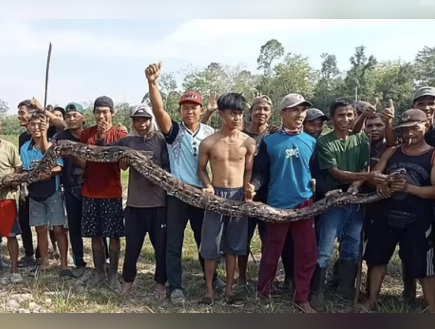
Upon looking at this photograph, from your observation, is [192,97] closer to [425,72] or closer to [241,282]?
[241,282]

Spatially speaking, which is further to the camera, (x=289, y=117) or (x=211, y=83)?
(x=211, y=83)

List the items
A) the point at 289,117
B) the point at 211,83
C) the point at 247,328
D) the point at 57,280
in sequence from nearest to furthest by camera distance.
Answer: the point at 247,328 < the point at 289,117 < the point at 57,280 < the point at 211,83

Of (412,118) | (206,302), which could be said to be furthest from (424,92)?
(206,302)

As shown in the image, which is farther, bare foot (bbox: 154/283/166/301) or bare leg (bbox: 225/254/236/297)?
bare foot (bbox: 154/283/166/301)

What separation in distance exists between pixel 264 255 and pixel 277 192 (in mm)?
607

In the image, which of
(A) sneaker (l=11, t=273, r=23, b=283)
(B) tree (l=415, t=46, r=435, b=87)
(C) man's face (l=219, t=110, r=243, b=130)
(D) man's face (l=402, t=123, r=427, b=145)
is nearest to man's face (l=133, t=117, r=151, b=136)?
(C) man's face (l=219, t=110, r=243, b=130)

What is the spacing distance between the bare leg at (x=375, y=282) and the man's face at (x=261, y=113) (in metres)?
1.73

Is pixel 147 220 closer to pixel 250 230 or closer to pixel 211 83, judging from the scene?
pixel 250 230

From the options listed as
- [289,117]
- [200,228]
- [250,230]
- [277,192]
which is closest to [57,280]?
[200,228]

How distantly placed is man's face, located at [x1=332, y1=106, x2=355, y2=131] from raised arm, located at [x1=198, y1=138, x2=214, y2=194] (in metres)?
1.19

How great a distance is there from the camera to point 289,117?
4.38 m

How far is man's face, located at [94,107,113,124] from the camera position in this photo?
15.6 feet

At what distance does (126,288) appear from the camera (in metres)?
4.79

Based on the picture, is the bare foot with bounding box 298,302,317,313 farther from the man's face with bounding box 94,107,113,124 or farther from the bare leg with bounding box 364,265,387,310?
the man's face with bounding box 94,107,113,124
